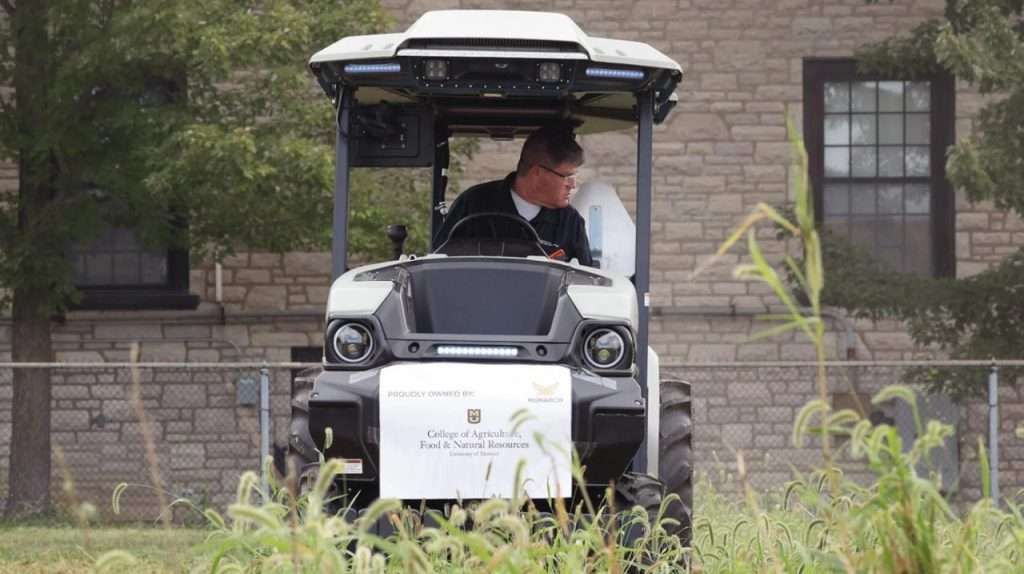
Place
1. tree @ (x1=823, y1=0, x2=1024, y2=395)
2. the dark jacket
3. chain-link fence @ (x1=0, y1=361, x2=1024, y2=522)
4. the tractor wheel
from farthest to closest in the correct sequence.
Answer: chain-link fence @ (x1=0, y1=361, x2=1024, y2=522), tree @ (x1=823, y1=0, x2=1024, y2=395), the dark jacket, the tractor wheel

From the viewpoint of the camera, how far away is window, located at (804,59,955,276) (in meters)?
18.8

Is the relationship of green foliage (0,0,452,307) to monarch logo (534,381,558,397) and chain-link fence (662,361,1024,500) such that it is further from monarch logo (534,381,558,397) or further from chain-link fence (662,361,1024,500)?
monarch logo (534,381,558,397)

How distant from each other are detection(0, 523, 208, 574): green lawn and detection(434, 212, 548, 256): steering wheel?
190 centimetres

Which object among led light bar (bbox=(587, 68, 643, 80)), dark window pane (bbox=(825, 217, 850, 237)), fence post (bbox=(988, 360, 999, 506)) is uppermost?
led light bar (bbox=(587, 68, 643, 80))

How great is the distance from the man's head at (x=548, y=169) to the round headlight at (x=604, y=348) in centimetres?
132

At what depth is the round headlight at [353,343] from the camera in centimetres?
734

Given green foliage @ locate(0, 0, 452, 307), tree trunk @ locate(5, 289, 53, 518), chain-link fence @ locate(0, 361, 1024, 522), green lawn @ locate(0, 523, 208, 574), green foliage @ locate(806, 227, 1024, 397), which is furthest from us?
chain-link fence @ locate(0, 361, 1024, 522)

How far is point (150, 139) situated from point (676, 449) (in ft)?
28.0

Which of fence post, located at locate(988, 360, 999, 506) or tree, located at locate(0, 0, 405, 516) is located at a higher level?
tree, located at locate(0, 0, 405, 516)

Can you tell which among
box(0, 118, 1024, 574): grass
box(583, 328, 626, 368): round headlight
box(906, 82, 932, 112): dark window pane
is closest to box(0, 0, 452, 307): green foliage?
box(906, 82, 932, 112): dark window pane

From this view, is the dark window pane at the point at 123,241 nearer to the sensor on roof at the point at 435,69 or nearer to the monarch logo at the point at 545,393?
the sensor on roof at the point at 435,69

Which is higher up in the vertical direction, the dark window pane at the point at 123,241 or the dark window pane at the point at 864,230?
the dark window pane at the point at 864,230

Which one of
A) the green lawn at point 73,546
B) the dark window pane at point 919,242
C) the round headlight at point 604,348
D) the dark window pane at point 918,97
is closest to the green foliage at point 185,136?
the green lawn at point 73,546

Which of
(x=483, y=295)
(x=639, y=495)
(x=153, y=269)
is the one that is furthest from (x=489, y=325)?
(x=153, y=269)
